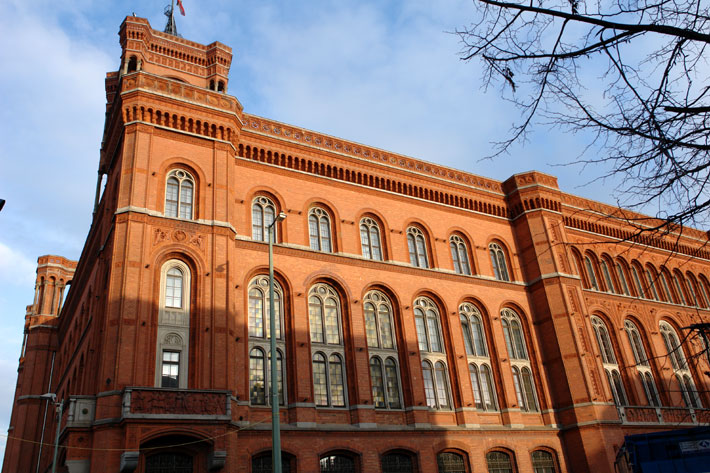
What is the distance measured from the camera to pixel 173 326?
19.2 meters

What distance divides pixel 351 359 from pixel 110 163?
13548 millimetres

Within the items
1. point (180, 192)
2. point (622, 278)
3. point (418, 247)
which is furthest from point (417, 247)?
point (622, 278)

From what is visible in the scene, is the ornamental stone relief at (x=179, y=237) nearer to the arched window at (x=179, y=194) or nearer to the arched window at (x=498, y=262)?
the arched window at (x=179, y=194)

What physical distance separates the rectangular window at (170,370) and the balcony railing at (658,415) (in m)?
20.6

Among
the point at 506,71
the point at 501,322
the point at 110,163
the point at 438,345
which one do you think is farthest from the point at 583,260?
the point at 506,71

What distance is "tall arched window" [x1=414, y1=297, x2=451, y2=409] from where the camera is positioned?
2431 centimetres

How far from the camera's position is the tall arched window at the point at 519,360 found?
87.4 ft

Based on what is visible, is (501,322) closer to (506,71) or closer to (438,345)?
(438,345)

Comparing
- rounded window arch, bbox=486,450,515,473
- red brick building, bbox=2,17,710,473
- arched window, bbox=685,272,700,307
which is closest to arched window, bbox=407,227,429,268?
red brick building, bbox=2,17,710,473

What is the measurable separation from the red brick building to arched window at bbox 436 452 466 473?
0.21ft

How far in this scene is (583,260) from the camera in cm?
3281

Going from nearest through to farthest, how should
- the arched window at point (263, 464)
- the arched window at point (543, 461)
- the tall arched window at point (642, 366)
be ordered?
the arched window at point (263, 464) → the arched window at point (543, 461) → the tall arched window at point (642, 366)

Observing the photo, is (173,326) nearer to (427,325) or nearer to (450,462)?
(427,325)

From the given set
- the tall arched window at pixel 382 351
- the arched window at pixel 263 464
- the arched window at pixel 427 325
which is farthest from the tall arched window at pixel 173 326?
the arched window at pixel 427 325
